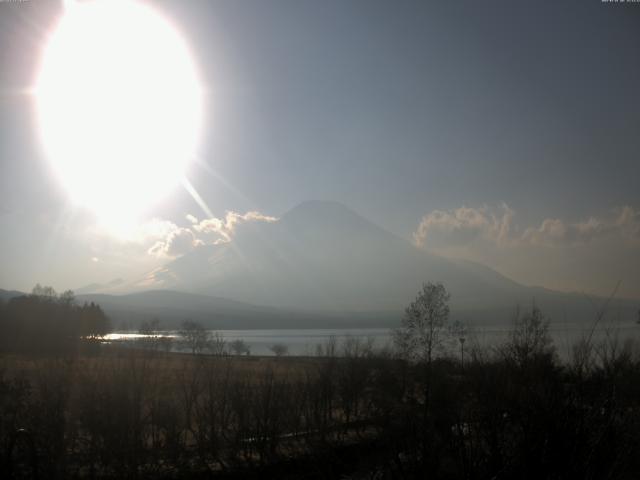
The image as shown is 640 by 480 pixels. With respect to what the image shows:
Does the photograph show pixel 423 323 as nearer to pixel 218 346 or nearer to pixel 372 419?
pixel 218 346

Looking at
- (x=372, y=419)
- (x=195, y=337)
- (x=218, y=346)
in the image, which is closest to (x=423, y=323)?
(x=218, y=346)

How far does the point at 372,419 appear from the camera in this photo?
1708 cm

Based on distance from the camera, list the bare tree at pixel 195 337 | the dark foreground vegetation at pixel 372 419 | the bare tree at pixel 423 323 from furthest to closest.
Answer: the bare tree at pixel 195 337 < the bare tree at pixel 423 323 < the dark foreground vegetation at pixel 372 419

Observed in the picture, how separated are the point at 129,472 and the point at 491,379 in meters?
9.76

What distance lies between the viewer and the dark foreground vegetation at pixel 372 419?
4.36 m

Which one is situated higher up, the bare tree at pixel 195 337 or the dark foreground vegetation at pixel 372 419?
the dark foreground vegetation at pixel 372 419

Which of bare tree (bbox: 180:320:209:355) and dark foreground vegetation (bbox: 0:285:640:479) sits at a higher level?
dark foreground vegetation (bbox: 0:285:640:479)

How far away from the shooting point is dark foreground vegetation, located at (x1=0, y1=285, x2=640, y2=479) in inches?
172

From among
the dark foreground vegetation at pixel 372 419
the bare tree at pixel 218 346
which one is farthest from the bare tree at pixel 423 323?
the bare tree at pixel 218 346

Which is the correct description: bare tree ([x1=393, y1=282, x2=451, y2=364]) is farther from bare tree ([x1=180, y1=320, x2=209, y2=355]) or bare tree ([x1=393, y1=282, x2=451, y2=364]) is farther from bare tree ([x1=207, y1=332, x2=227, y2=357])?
bare tree ([x1=180, y1=320, x2=209, y2=355])

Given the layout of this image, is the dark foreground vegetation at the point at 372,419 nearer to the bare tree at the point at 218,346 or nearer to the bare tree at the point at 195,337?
the bare tree at the point at 218,346

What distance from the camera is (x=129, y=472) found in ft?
40.5

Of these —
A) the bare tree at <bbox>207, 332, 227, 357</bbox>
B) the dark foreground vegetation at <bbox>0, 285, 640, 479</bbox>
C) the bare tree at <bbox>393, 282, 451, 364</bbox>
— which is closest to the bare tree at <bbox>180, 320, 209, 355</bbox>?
the bare tree at <bbox>207, 332, 227, 357</bbox>

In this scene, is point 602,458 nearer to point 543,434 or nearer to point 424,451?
point 543,434
